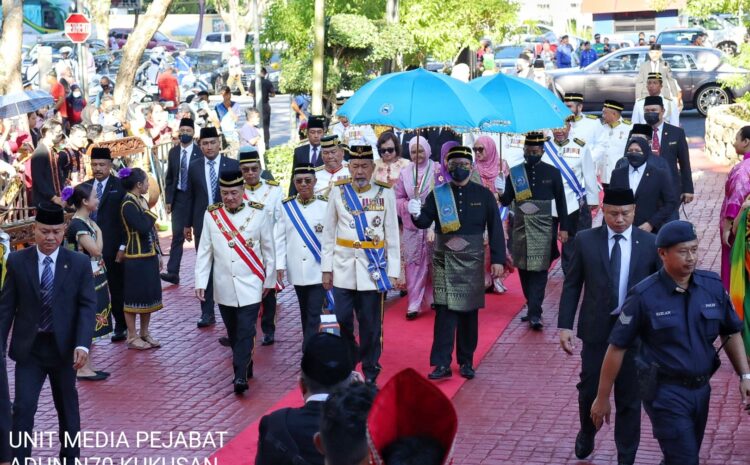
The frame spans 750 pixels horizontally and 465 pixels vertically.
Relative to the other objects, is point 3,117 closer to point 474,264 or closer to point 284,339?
point 284,339

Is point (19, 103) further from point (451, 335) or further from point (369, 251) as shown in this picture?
point (451, 335)

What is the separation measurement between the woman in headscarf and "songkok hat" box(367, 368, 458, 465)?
780 centimetres

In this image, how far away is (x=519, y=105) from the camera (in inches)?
458

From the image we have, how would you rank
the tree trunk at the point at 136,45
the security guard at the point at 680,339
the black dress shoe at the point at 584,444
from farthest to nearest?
the tree trunk at the point at 136,45
the black dress shoe at the point at 584,444
the security guard at the point at 680,339

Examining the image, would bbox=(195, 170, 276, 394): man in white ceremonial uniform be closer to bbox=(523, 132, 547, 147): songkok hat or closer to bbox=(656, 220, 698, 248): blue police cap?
bbox=(523, 132, 547, 147): songkok hat

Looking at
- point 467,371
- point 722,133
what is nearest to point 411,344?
point 467,371

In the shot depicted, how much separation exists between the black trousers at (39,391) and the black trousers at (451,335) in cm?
311

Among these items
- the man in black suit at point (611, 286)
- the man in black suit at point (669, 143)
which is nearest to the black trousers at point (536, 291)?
the man in black suit at point (669, 143)

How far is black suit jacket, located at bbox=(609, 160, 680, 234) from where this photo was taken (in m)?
10.6

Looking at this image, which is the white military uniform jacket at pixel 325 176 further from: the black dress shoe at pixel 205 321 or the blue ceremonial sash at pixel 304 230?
the black dress shoe at pixel 205 321

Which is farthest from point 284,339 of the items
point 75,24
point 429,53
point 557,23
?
point 557,23

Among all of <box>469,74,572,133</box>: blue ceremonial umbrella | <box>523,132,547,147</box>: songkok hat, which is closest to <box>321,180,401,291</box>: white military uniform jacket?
<box>469,74,572,133</box>: blue ceremonial umbrella

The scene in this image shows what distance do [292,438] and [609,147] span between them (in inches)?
381

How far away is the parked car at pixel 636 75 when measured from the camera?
93.1 feet
